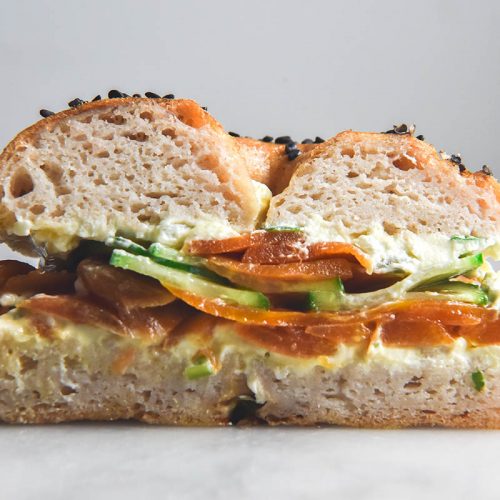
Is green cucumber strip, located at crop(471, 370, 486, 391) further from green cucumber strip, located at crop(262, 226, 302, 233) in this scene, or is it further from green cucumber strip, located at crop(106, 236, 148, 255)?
green cucumber strip, located at crop(106, 236, 148, 255)

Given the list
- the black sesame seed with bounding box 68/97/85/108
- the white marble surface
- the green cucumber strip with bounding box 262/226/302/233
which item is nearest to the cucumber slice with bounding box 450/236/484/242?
the green cucumber strip with bounding box 262/226/302/233

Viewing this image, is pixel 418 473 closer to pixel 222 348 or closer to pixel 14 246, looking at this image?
pixel 222 348

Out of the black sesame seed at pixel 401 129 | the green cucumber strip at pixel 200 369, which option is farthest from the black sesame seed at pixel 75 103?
the black sesame seed at pixel 401 129

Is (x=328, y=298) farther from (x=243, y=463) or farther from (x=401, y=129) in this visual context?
(x=401, y=129)

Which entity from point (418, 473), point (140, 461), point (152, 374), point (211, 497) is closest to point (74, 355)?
point (152, 374)

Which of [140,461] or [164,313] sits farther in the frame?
[164,313]

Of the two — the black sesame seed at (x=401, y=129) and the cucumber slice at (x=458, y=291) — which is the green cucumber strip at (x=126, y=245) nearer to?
the cucumber slice at (x=458, y=291)

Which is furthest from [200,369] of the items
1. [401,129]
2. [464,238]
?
[401,129]
